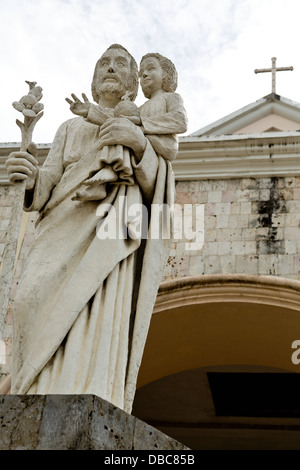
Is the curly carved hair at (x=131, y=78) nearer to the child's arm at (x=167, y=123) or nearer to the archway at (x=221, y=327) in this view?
the child's arm at (x=167, y=123)

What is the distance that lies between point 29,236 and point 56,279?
469 centimetres

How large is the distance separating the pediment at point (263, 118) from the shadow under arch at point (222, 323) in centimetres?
252

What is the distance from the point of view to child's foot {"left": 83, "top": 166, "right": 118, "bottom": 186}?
4168 mm

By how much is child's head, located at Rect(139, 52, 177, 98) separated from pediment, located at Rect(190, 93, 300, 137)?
4938 millimetres

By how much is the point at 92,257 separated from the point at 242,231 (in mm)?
4445

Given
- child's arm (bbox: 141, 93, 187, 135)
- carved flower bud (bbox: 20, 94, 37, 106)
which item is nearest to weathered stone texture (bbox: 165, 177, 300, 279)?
child's arm (bbox: 141, 93, 187, 135)

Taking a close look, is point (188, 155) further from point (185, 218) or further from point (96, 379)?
point (96, 379)

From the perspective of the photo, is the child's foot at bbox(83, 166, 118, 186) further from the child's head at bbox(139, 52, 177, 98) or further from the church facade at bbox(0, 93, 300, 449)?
the church facade at bbox(0, 93, 300, 449)

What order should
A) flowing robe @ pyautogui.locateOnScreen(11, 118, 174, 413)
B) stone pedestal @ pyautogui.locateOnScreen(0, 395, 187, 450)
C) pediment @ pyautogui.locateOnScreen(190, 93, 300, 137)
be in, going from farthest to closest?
1. pediment @ pyautogui.locateOnScreen(190, 93, 300, 137)
2. flowing robe @ pyautogui.locateOnScreen(11, 118, 174, 413)
3. stone pedestal @ pyautogui.locateOnScreen(0, 395, 187, 450)


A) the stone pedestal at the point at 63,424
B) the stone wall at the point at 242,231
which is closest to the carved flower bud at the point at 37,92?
the stone pedestal at the point at 63,424

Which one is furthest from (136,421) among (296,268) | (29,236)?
(29,236)

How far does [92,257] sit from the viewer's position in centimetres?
399

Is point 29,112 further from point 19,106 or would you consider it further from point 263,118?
point 263,118

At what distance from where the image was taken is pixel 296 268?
26.2 ft
